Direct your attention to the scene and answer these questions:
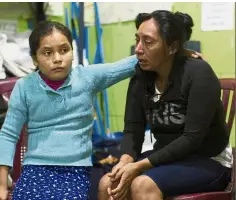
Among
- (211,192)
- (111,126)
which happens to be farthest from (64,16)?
(211,192)

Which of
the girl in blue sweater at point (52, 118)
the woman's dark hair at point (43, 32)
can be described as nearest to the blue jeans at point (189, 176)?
the girl in blue sweater at point (52, 118)

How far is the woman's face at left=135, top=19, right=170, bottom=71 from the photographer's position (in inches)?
55.1

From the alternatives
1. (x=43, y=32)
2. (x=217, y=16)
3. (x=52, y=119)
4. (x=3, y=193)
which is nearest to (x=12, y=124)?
(x=52, y=119)

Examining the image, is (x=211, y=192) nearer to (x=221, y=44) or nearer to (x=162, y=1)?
(x=221, y=44)

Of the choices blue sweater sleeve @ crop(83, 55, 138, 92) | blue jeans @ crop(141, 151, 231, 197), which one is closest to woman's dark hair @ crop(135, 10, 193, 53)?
blue sweater sleeve @ crop(83, 55, 138, 92)

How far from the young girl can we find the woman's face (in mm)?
183

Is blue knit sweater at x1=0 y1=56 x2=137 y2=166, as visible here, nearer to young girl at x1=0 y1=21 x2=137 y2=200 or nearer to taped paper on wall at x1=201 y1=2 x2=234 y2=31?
young girl at x1=0 y1=21 x2=137 y2=200

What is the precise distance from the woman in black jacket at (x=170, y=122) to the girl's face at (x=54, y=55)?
278 millimetres

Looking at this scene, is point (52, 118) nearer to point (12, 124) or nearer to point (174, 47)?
point (12, 124)

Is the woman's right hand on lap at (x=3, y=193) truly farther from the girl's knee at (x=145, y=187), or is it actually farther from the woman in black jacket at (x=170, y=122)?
the girl's knee at (x=145, y=187)

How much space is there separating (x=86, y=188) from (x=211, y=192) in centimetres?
47

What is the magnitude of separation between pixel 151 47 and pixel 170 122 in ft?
0.95

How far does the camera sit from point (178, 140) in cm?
136

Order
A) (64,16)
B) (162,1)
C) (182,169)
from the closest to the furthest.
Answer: (182,169)
(162,1)
(64,16)
